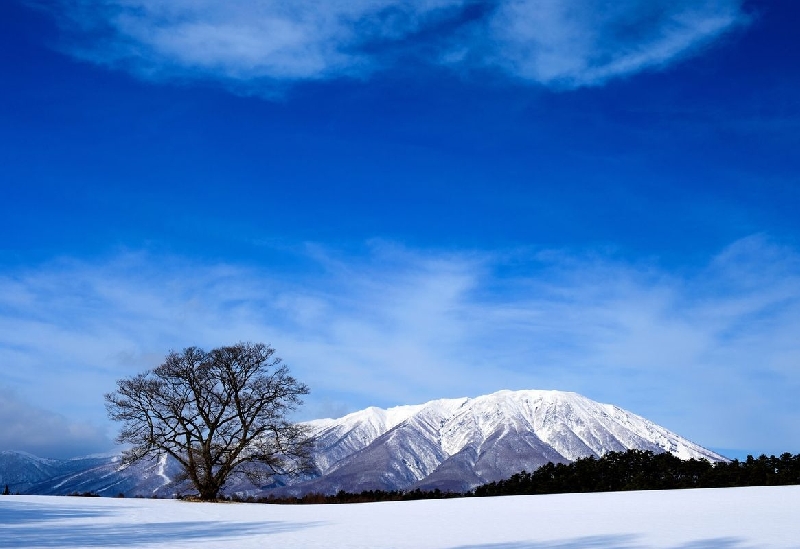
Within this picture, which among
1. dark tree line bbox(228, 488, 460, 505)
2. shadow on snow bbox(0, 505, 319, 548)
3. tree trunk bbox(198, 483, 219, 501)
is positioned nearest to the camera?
shadow on snow bbox(0, 505, 319, 548)

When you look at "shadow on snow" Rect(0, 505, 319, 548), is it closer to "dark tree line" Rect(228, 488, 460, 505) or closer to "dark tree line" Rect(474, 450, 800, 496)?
"dark tree line" Rect(228, 488, 460, 505)

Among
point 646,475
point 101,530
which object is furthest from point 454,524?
point 646,475

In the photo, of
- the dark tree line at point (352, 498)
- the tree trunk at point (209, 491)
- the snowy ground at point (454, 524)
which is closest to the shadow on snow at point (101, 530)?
the snowy ground at point (454, 524)

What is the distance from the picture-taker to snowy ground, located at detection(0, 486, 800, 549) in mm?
14523

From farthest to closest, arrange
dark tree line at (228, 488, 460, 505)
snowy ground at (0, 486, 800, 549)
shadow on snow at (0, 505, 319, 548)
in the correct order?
1. dark tree line at (228, 488, 460, 505)
2. snowy ground at (0, 486, 800, 549)
3. shadow on snow at (0, 505, 319, 548)

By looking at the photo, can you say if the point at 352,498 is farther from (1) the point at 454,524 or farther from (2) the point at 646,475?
(1) the point at 454,524

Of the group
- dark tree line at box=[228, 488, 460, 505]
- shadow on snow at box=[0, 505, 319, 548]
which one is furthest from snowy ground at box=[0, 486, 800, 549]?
dark tree line at box=[228, 488, 460, 505]

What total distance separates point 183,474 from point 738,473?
84.6 ft

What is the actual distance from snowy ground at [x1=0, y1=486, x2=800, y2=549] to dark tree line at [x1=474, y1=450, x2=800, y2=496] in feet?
20.1

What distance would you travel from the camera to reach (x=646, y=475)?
118 feet

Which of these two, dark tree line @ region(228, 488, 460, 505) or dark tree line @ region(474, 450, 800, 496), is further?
dark tree line @ region(228, 488, 460, 505)

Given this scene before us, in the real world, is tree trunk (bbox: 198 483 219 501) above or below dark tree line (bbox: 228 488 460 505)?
above

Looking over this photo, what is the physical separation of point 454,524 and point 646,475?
66.7 feet

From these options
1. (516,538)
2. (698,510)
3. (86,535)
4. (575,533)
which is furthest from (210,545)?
(698,510)
